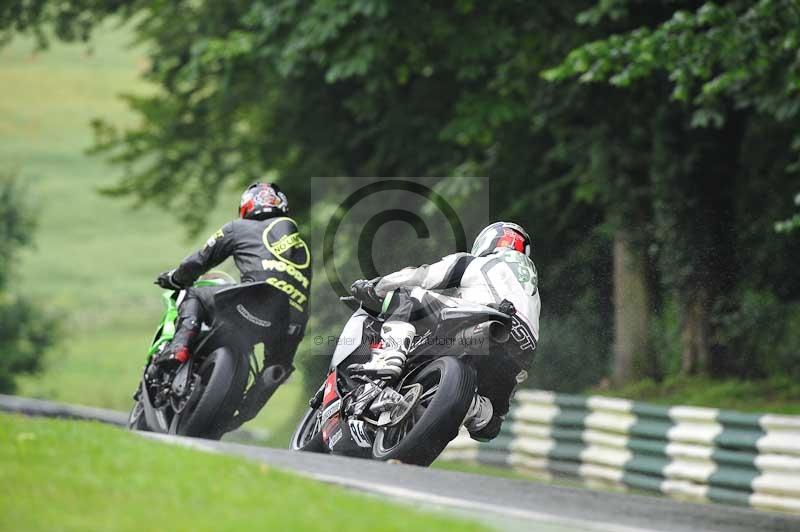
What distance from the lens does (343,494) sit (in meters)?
6.53

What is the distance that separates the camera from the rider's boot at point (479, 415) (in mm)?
8688

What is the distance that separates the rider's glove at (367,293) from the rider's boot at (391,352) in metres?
0.30

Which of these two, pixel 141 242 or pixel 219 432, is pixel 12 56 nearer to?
pixel 141 242

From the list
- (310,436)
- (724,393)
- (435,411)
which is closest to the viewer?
(435,411)

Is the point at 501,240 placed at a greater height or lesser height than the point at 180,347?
greater

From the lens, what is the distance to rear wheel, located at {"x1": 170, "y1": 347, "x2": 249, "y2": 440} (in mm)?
10227

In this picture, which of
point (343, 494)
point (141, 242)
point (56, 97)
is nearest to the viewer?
point (343, 494)

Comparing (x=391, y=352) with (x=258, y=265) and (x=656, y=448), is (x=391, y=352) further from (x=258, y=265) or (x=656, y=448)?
(x=656, y=448)

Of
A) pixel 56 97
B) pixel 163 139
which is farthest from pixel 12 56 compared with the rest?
pixel 163 139

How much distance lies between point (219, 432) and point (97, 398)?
35.5m

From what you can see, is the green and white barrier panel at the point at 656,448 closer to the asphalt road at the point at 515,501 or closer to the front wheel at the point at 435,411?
the asphalt road at the point at 515,501

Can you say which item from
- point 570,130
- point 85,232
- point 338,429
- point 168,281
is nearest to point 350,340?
point 338,429

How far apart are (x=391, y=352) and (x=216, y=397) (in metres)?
1.96

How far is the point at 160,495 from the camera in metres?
6.03
